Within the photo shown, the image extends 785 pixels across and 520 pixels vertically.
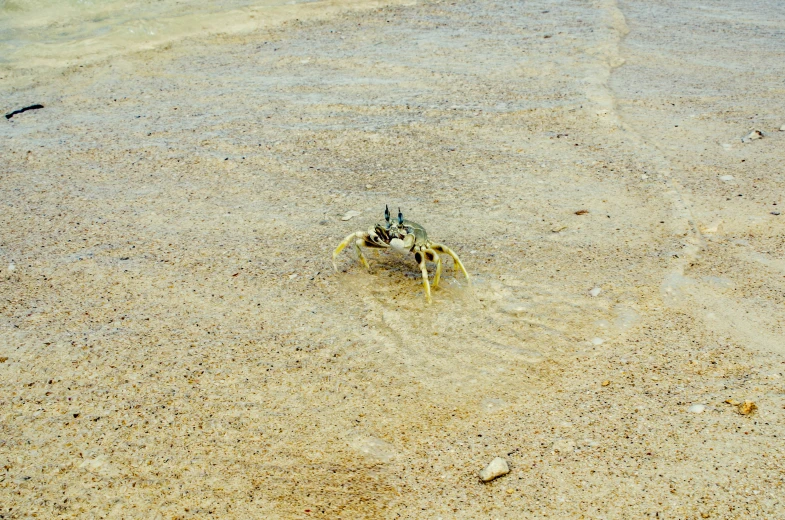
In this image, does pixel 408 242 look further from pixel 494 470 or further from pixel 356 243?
pixel 494 470

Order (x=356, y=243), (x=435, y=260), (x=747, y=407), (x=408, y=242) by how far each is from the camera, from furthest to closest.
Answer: (x=356, y=243) < (x=435, y=260) < (x=408, y=242) < (x=747, y=407)

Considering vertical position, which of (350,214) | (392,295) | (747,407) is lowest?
(747,407)

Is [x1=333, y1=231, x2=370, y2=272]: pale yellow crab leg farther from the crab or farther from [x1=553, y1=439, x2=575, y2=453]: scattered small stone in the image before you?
[x1=553, y1=439, x2=575, y2=453]: scattered small stone

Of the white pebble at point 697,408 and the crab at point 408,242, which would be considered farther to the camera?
the crab at point 408,242

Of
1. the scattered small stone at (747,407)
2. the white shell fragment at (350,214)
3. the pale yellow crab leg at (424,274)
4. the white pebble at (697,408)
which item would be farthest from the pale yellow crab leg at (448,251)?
the scattered small stone at (747,407)

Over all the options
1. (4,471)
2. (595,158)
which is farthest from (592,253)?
(4,471)

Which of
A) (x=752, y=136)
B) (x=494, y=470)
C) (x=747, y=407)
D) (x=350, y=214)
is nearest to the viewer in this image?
(x=494, y=470)

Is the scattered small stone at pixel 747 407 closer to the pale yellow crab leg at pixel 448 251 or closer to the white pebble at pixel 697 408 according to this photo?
Result: the white pebble at pixel 697 408

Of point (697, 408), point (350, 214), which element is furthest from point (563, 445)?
point (350, 214)

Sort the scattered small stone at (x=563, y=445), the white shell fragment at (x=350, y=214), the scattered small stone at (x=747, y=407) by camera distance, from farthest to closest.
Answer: the white shell fragment at (x=350, y=214) → the scattered small stone at (x=747, y=407) → the scattered small stone at (x=563, y=445)
